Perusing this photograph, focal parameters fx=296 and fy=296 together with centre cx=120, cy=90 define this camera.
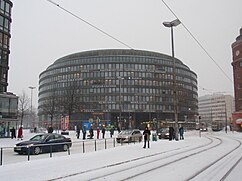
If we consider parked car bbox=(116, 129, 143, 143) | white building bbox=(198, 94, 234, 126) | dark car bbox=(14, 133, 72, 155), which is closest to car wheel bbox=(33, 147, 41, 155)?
dark car bbox=(14, 133, 72, 155)

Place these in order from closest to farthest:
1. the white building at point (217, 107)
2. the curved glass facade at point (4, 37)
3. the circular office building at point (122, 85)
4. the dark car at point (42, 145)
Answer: the dark car at point (42, 145)
the curved glass facade at point (4, 37)
the circular office building at point (122, 85)
the white building at point (217, 107)

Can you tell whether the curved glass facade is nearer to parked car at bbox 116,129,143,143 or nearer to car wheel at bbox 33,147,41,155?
parked car at bbox 116,129,143,143

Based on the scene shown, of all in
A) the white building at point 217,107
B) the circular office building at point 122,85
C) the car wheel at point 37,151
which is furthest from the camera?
the white building at point 217,107

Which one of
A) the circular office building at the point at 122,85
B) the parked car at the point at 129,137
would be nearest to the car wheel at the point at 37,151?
the parked car at the point at 129,137

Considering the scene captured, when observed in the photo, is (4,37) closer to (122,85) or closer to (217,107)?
(122,85)

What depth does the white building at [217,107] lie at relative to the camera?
173 meters

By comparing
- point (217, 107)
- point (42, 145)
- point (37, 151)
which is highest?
point (217, 107)

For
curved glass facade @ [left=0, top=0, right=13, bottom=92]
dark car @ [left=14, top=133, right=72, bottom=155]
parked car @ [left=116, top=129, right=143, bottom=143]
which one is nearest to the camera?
dark car @ [left=14, top=133, right=72, bottom=155]

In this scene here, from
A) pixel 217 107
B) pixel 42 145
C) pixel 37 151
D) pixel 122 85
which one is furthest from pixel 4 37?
pixel 217 107

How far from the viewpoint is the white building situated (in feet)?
568

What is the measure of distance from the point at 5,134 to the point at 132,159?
30.3 m

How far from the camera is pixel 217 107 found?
180250mm

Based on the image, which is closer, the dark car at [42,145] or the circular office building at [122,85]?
the dark car at [42,145]

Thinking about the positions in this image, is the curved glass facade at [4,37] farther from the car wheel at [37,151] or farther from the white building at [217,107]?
the white building at [217,107]
